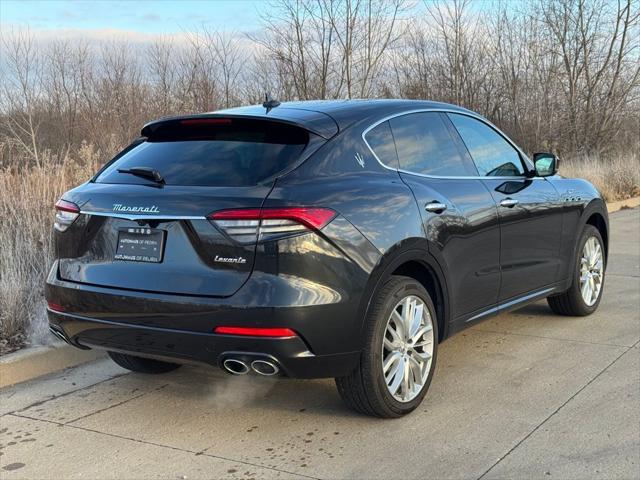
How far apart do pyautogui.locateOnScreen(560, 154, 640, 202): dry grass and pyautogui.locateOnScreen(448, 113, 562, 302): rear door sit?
39.1 feet

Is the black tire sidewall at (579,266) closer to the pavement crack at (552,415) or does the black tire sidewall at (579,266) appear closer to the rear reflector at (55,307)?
the pavement crack at (552,415)

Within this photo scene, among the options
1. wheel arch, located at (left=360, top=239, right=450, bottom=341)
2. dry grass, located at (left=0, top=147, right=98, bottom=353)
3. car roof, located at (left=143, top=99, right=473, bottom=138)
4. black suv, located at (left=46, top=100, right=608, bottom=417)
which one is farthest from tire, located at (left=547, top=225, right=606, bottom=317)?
dry grass, located at (left=0, top=147, right=98, bottom=353)

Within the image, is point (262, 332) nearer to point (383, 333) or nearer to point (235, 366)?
point (235, 366)

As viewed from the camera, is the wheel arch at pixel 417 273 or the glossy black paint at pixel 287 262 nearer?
the glossy black paint at pixel 287 262

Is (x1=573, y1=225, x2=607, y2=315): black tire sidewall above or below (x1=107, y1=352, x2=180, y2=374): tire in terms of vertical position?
above

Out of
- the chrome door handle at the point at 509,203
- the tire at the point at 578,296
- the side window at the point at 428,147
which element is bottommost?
the tire at the point at 578,296

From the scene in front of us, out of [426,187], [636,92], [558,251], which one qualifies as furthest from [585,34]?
[426,187]

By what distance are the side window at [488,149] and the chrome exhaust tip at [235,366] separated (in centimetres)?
229

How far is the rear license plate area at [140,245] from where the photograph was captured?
137 inches

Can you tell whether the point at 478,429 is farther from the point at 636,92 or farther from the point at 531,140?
the point at 636,92

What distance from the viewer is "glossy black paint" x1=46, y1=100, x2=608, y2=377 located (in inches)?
132

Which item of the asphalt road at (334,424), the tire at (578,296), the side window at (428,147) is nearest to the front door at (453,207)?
the side window at (428,147)

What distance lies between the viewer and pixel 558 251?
5562 mm

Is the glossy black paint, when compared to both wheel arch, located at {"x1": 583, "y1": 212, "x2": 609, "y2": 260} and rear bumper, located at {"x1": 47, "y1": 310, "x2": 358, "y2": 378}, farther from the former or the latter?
wheel arch, located at {"x1": 583, "y1": 212, "x2": 609, "y2": 260}
